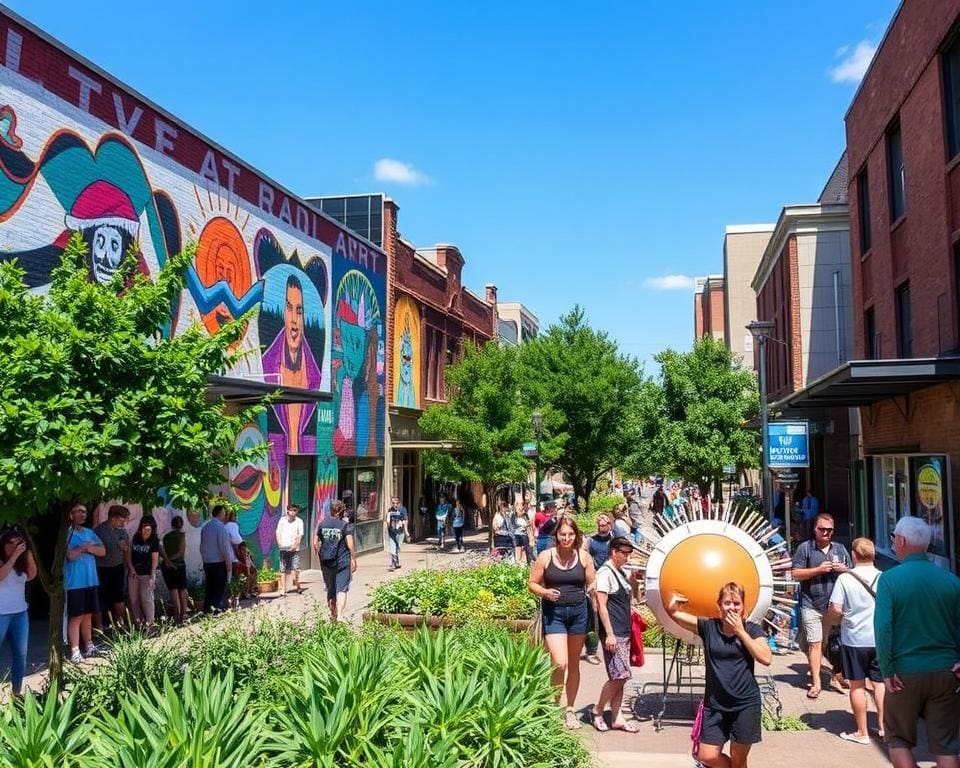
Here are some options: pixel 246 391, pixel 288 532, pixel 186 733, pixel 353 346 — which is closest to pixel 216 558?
pixel 246 391

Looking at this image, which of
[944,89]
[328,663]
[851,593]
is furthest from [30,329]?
[944,89]

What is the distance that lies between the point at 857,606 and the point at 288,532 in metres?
11.5

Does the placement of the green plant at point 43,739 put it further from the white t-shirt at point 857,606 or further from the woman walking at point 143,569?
the woman walking at point 143,569

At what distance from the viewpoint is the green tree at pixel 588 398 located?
3244 centimetres

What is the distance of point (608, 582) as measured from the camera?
305 inches

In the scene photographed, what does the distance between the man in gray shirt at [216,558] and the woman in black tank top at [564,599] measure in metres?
7.51

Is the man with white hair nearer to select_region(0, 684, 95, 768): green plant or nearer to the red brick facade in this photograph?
select_region(0, 684, 95, 768): green plant

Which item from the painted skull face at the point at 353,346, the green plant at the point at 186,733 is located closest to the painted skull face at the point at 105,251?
the green plant at the point at 186,733

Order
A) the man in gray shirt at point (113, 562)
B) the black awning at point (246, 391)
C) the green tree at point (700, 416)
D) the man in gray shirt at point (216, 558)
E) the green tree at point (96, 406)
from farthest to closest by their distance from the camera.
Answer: the green tree at point (700, 416), the man in gray shirt at point (216, 558), the black awning at point (246, 391), the man in gray shirt at point (113, 562), the green tree at point (96, 406)

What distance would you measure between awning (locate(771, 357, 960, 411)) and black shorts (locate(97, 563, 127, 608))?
10954 mm

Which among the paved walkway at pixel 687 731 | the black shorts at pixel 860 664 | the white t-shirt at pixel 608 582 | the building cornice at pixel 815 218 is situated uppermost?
the building cornice at pixel 815 218

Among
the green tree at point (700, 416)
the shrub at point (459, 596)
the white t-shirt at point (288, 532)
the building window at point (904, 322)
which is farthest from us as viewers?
the green tree at point (700, 416)

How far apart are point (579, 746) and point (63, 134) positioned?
1109cm

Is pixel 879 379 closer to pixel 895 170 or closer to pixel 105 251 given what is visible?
pixel 895 170
